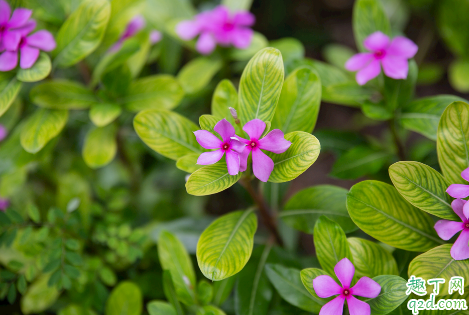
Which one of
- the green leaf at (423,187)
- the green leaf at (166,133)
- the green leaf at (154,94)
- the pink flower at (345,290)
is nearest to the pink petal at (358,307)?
the pink flower at (345,290)

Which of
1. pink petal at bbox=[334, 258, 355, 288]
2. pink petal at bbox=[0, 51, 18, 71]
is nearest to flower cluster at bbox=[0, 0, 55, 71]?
pink petal at bbox=[0, 51, 18, 71]

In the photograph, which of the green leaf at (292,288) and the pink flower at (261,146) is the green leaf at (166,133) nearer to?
the pink flower at (261,146)

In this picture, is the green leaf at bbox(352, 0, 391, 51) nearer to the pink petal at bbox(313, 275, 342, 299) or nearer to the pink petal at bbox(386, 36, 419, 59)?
the pink petal at bbox(386, 36, 419, 59)

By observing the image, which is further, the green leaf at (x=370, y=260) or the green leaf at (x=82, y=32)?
the green leaf at (x=82, y=32)

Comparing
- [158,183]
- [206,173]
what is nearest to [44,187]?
[158,183]

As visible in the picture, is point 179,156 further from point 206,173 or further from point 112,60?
point 112,60

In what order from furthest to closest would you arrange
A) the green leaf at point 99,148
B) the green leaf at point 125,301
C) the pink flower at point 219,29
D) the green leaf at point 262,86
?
the pink flower at point 219,29
the green leaf at point 99,148
the green leaf at point 125,301
the green leaf at point 262,86
